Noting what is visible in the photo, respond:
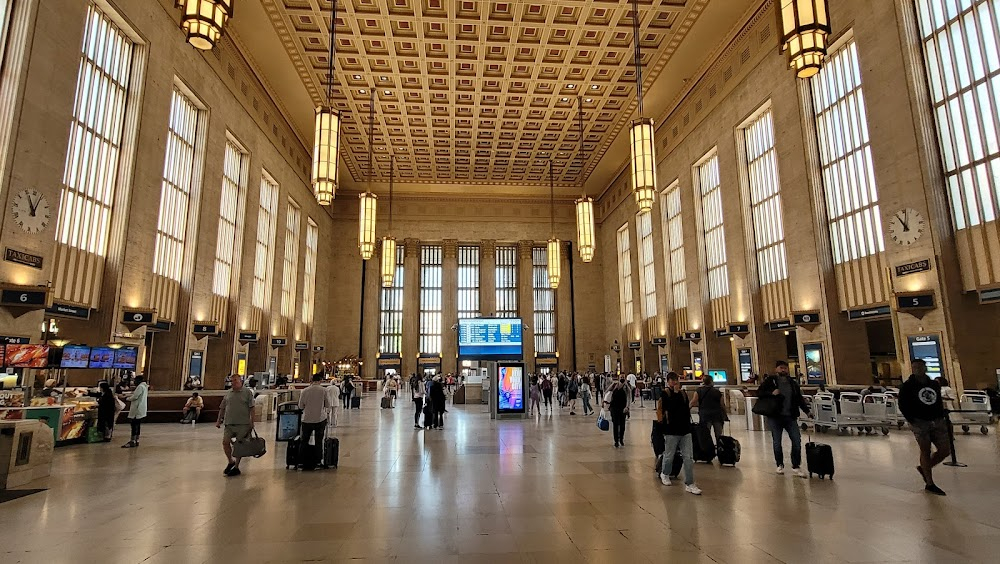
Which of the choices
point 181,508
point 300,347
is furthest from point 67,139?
point 300,347

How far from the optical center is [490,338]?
1789 centimetres

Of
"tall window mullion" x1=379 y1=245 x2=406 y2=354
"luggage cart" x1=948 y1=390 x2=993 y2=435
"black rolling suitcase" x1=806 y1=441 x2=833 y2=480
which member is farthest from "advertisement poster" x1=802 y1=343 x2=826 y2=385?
"tall window mullion" x1=379 y1=245 x2=406 y2=354

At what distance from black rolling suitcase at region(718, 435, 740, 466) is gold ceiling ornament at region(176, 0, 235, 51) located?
9036mm

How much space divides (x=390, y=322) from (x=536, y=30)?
23.9m

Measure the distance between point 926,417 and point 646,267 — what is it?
86.0 feet

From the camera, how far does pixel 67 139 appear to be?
40.1ft

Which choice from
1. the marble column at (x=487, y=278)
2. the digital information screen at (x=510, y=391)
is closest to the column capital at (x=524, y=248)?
the marble column at (x=487, y=278)

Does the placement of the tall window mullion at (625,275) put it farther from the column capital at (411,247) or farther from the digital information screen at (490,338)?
the digital information screen at (490,338)

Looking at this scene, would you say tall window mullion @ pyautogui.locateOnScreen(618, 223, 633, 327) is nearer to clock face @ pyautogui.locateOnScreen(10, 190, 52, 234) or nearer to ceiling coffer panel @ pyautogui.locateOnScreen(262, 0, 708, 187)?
ceiling coffer panel @ pyautogui.locateOnScreen(262, 0, 708, 187)

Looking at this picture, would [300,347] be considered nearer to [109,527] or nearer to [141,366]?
[141,366]

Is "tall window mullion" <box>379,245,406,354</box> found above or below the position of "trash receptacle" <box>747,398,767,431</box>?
above

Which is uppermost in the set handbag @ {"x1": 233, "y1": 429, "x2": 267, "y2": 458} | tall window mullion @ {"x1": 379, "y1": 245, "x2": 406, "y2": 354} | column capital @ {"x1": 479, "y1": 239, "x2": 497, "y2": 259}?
column capital @ {"x1": 479, "y1": 239, "x2": 497, "y2": 259}

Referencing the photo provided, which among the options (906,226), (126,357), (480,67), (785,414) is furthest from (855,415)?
(480,67)

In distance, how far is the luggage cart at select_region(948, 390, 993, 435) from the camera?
9.80 meters
